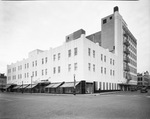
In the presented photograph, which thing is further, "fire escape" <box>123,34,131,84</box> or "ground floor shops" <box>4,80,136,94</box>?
"fire escape" <box>123,34,131,84</box>

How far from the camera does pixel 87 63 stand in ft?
102

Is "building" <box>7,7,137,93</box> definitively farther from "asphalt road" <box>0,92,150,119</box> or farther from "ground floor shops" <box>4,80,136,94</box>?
"asphalt road" <box>0,92,150,119</box>

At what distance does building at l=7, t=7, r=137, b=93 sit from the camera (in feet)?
102

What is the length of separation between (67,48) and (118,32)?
922 inches

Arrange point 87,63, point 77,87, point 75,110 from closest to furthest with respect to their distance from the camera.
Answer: point 75,110
point 77,87
point 87,63

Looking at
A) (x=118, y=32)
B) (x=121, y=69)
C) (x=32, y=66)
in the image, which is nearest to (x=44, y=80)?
(x=32, y=66)

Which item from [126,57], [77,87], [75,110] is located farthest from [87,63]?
[126,57]

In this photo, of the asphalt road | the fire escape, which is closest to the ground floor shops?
the fire escape

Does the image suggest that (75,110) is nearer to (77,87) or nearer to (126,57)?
(77,87)

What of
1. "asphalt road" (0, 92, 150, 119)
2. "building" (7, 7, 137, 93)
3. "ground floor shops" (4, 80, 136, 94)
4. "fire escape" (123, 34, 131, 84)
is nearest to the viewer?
"asphalt road" (0, 92, 150, 119)

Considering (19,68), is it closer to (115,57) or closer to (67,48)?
(67,48)

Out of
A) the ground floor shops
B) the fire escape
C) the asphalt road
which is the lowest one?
the ground floor shops

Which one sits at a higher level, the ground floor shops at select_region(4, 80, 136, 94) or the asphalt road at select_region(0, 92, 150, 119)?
the asphalt road at select_region(0, 92, 150, 119)

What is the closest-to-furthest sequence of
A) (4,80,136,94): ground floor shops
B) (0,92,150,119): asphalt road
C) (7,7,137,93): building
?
(0,92,150,119): asphalt road, (4,80,136,94): ground floor shops, (7,7,137,93): building
